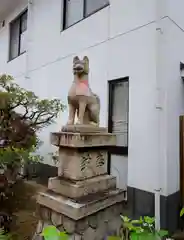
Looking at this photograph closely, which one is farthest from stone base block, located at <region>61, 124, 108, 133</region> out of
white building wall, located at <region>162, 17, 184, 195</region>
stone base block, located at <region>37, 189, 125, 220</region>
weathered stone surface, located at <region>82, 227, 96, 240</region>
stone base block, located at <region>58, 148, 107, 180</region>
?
white building wall, located at <region>162, 17, 184, 195</region>

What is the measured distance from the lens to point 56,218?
8.24ft

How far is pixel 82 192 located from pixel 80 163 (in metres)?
0.32

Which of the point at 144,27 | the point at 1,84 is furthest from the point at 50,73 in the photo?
the point at 144,27

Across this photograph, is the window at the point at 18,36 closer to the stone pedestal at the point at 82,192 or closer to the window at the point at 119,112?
the window at the point at 119,112

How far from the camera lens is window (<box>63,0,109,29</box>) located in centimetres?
540

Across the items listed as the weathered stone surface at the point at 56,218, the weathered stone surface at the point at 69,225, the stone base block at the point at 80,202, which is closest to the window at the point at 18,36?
the stone base block at the point at 80,202

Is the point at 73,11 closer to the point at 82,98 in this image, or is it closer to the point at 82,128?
the point at 82,98

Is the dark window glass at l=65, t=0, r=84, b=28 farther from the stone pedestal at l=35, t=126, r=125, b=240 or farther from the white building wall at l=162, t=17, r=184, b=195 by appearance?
the stone pedestal at l=35, t=126, r=125, b=240

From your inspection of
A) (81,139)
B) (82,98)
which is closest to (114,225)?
(81,139)

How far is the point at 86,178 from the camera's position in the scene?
2615 millimetres

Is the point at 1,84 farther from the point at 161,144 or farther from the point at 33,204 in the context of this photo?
the point at 161,144

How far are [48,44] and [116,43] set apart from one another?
9.89 feet

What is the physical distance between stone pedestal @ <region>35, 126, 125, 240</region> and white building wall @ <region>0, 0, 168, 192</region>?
Answer: 1412mm

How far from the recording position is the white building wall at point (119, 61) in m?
4.02
